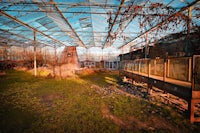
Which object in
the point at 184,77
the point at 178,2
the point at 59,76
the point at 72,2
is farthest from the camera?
the point at 59,76

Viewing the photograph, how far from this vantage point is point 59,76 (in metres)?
9.99

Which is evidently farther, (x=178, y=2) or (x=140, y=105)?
(x=178, y=2)

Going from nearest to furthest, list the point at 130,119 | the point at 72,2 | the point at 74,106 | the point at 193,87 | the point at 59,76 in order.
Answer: the point at 193,87 → the point at 130,119 → the point at 74,106 → the point at 72,2 → the point at 59,76

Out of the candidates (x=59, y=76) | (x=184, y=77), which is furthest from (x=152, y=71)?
(x=59, y=76)

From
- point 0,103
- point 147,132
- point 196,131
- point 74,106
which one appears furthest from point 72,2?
point 196,131

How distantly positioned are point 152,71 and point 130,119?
299 centimetres

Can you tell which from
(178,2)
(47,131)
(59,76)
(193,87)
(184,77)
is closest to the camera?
(47,131)

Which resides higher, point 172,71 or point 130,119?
point 172,71

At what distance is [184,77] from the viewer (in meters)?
3.39

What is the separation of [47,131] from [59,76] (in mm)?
8003

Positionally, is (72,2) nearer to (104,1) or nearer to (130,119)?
(104,1)

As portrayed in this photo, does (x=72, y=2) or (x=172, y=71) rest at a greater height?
(x=72, y=2)

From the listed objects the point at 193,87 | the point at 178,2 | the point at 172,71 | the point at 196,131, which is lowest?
the point at 196,131

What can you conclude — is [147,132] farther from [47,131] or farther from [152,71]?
[152,71]
